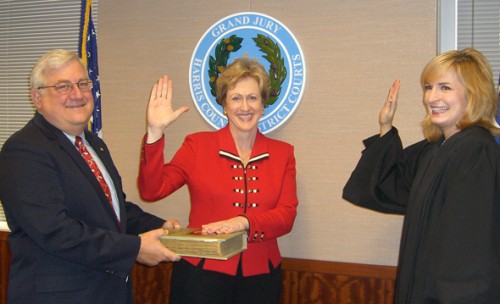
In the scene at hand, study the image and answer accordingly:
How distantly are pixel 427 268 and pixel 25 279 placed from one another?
139 centimetres

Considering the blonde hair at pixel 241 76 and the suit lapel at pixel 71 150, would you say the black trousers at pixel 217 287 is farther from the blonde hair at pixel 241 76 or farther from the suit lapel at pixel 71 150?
the blonde hair at pixel 241 76

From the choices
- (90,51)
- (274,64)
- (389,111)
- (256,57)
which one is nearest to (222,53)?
(256,57)

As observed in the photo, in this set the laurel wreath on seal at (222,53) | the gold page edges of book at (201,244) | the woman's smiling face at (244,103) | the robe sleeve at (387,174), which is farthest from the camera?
the laurel wreath on seal at (222,53)

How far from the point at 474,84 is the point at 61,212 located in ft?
5.01

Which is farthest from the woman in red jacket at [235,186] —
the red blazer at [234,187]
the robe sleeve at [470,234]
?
the robe sleeve at [470,234]

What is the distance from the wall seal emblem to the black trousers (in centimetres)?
103

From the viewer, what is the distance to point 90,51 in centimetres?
321

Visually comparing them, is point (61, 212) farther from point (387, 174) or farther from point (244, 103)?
point (387, 174)

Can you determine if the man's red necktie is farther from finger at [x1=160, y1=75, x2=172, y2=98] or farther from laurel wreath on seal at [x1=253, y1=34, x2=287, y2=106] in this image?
laurel wreath on seal at [x1=253, y1=34, x2=287, y2=106]

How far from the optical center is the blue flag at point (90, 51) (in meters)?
3.20

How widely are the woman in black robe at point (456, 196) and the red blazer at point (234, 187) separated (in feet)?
2.01

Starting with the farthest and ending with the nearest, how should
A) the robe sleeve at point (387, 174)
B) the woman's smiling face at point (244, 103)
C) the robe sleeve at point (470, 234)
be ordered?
1. the woman's smiling face at point (244, 103)
2. the robe sleeve at point (387, 174)
3. the robe sleeve at point (470, 234)

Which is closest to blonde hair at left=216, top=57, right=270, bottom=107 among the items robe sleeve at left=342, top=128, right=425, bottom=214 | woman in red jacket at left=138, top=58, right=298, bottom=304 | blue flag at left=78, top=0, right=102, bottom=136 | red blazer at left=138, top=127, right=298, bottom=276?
woman in red jacket at left=138, top=58, right=298, bottom=304

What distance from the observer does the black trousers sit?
225 cm
